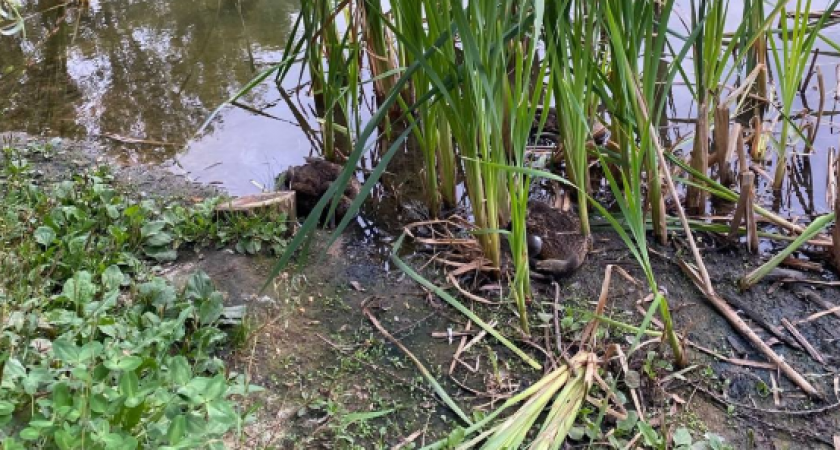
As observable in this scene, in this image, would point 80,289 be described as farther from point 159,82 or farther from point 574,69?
point 159,82

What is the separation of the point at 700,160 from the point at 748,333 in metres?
0.82

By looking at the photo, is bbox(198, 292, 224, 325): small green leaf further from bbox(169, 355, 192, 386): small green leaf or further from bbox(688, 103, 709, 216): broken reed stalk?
bbox(688, 103, 709, 216): broken reed stalk

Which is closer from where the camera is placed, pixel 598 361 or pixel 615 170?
pixel 598 361

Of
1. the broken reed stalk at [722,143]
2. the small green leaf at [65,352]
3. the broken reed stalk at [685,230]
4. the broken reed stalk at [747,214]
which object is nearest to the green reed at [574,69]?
the broken reed stalk at [685,230]

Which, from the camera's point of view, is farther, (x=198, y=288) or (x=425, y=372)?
(x=198, y=288)

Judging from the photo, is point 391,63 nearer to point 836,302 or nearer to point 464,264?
point 464,264

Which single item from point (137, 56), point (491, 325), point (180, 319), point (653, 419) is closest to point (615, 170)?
point (491, 325)

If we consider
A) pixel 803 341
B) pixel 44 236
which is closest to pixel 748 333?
pixel 803 341

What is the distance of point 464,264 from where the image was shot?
8.18 feet

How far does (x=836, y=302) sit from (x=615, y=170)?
43.9 inches

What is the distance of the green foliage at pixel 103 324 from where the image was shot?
4.74ft

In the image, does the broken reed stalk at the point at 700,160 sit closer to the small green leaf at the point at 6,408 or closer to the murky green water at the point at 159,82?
the murky green water at the point at 159,82

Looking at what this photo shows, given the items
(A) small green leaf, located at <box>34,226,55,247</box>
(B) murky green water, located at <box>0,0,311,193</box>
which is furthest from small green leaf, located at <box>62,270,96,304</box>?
(B) murky green water, located at <box>0,0,311,193</box>

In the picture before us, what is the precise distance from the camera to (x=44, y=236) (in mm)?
2395
